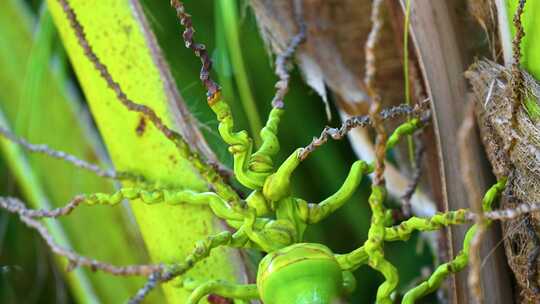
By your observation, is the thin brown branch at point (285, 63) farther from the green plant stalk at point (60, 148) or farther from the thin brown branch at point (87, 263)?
the green plant stalk at point (60, 148)

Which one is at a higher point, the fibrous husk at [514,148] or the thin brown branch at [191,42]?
the thin brown branch at [191,42]

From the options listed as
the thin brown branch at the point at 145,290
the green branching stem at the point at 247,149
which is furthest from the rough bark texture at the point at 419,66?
the thin brown branch at the point at 145,290

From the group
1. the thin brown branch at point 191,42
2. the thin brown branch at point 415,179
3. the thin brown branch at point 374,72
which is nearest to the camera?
the thin brown branch at point 374,72

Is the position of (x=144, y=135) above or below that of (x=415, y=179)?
above

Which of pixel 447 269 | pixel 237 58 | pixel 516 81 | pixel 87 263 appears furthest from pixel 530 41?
pixel 87 263

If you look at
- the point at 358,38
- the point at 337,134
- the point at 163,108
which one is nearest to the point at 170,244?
the point at 163,108

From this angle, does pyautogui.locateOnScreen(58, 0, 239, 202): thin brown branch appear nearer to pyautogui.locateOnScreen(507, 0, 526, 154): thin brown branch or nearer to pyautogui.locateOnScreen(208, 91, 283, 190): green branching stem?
pyautogui.locateOnScreen(208, 91, 283, 190): green branching stem

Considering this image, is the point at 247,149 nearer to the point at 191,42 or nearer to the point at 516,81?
the point at 191,42

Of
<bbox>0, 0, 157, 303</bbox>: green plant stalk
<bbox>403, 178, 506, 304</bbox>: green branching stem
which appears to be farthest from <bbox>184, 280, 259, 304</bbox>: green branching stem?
<bbox>0, 0, 157, 303</bbox>: green plant stalk
